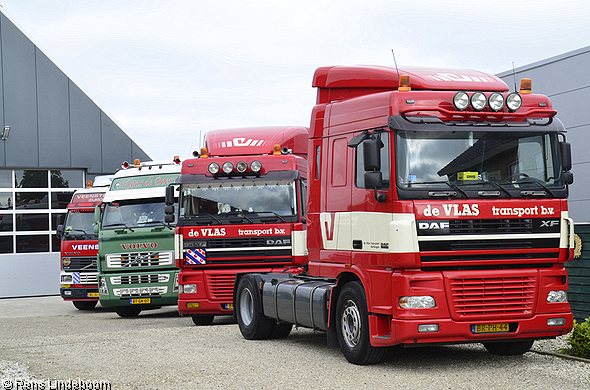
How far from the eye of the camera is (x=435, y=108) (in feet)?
27.5

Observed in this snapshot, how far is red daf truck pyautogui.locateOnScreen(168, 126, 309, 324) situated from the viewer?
43.8ft

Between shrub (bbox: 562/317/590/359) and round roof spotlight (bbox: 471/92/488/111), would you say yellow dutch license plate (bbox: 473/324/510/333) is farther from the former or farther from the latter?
round roof spotlight (bbox: 471/92/488/111)

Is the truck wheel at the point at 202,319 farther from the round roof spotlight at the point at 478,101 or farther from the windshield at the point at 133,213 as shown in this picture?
the round roof spotlight at the point at 478,101

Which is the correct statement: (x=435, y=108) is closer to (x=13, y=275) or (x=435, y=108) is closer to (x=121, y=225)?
(x=121, y=225)

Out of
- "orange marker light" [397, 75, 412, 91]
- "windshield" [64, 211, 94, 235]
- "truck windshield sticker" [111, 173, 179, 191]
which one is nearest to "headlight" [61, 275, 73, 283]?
"windshield" [64, 211, 94, 235]

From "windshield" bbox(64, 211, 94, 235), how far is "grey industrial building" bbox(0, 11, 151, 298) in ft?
20.1

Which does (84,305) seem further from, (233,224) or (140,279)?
(233,224)

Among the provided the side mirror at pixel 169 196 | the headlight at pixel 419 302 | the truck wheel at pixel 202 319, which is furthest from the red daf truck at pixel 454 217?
the truck wheel at pixel 202 319

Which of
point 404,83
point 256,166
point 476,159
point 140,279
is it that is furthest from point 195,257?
point 476,159

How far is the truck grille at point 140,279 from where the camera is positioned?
1630 centimetres

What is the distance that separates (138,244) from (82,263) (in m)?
4.30

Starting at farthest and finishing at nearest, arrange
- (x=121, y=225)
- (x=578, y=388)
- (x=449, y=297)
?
(x=121, y=225)
(x=449, y=297)
(x=578, y=388)

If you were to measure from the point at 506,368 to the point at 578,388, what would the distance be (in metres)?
1.21

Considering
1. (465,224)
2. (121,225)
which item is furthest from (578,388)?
(121,225)
